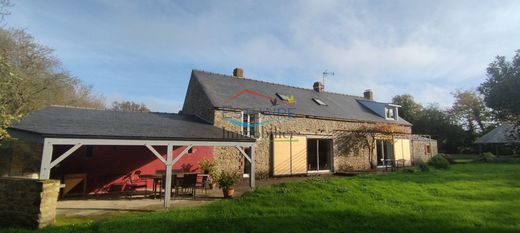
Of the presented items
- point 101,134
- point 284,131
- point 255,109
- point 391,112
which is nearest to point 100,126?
point 101,134

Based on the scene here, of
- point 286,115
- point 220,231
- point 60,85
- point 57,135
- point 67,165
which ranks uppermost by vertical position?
point 60,85

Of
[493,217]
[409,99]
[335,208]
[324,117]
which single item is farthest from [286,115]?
[409,99]

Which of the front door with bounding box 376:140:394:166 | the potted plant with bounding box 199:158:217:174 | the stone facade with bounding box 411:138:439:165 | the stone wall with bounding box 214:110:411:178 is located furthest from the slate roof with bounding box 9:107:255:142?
the stone facade with bounding box 411:138:439:165

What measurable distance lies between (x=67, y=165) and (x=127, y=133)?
160 inches

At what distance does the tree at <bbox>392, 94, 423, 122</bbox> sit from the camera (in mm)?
37906

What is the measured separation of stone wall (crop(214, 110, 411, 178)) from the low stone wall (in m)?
8.24

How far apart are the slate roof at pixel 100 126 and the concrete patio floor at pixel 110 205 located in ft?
6.32

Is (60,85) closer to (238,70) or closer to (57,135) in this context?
(238,70)

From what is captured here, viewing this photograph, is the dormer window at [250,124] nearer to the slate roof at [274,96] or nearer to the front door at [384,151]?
the slate roof at [274,96]

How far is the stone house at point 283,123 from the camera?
51.2 feet

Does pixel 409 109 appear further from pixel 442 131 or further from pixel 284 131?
pixel 284 131

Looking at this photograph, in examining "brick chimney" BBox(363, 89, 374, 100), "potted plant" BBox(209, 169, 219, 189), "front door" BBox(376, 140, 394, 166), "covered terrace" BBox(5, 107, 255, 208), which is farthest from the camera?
"brick chimney" BBox(363, 89, 374, 100)

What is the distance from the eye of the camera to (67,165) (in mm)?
11125

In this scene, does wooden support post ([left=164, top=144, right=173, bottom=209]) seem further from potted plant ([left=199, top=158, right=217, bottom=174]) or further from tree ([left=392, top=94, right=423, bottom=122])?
tree ([left=392, top=94, right=423, bottom=122])
